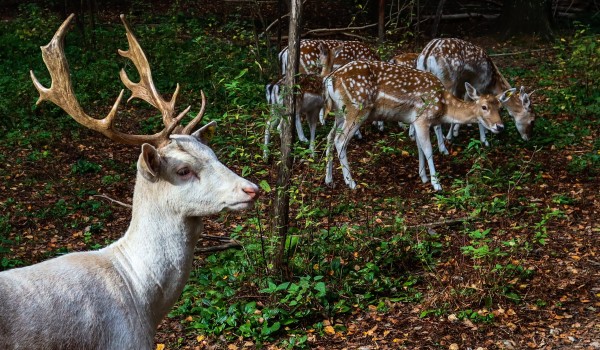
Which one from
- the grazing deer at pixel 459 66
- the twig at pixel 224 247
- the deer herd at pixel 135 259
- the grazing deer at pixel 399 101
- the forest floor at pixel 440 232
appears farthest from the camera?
the grazing deer at pixel 459 66

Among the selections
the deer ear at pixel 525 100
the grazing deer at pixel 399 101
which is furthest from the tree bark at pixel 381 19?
the grazing deer at pixel 399 101

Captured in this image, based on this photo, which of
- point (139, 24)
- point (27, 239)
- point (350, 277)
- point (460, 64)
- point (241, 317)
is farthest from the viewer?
point (139, 24)

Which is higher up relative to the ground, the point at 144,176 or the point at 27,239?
the point at 144,176

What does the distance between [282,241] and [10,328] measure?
9.47 ft

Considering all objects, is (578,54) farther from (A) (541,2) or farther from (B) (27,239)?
(B) (27,239)

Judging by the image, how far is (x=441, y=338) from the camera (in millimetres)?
5684

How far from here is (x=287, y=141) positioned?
618cm

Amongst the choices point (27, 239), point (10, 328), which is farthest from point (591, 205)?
point (10, 328)

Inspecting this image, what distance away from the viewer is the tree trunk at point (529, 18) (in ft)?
52.7

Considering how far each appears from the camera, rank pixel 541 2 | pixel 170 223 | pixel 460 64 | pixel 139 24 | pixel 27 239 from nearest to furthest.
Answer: pixel 170 223
pixel 27 239
pixel 460 64
pixel 541 2
pixel 139 24

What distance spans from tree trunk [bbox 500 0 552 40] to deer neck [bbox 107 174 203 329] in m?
13.3

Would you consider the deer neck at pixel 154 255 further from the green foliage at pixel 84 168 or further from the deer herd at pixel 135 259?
the green foliage at pixel 84 168

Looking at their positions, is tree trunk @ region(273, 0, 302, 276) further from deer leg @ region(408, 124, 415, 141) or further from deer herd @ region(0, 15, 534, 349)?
deer leg @ region(408, 124, 415, 141)

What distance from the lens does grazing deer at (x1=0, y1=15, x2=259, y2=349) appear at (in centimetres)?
387
